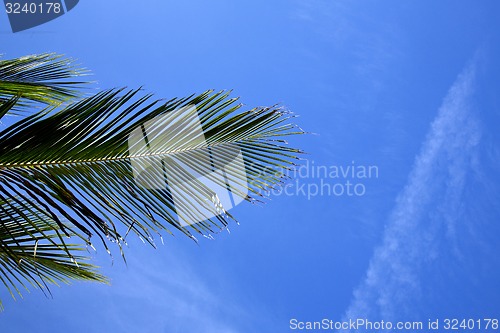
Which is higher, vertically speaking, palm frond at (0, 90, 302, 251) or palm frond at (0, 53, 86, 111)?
palm frond at (0, 53, 86, 111)

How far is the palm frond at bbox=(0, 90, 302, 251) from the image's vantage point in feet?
7.00

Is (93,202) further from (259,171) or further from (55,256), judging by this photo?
(55,256)

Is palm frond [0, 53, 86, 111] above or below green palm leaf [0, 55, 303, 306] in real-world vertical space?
above

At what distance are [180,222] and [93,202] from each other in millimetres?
328

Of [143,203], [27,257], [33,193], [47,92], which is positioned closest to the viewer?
[33,193]

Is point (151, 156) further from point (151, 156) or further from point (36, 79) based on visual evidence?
point (36, 79)

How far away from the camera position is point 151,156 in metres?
2.32

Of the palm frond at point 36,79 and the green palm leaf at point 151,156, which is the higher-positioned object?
the palm frond at point 36,79

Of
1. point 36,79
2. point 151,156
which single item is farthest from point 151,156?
point 36,79

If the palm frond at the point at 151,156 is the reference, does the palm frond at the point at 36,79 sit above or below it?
above

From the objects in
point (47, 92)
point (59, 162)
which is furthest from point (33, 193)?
point (47, 92)

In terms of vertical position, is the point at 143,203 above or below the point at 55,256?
below

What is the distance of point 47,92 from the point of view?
3627 mm

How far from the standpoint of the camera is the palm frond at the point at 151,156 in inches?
84.0
